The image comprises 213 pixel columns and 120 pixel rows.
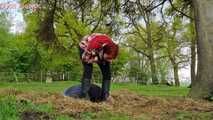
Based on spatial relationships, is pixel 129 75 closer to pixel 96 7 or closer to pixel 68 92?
pixel 96 7

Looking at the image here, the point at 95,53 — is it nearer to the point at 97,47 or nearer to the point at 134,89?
the point at 97,47

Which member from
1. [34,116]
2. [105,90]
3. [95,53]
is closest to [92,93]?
[105,90]

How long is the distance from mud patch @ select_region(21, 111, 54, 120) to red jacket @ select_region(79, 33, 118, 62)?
8.02 feet

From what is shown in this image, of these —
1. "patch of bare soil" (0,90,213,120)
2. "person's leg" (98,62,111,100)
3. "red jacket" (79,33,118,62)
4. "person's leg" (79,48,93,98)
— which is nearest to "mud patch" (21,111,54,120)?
"patch of bare soil" (0,90,213,120)

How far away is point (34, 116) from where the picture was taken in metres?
7.25

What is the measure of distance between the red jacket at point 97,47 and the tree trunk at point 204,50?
2777 millimetres

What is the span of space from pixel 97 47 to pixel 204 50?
3.25 metres

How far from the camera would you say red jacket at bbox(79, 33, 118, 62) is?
955 centimetres

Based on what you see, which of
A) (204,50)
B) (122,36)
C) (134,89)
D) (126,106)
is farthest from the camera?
(122,36)

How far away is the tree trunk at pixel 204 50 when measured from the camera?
11586 millimetres

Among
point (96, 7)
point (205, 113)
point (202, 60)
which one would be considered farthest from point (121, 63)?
point (205, 113)

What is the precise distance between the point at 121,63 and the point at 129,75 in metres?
2.46

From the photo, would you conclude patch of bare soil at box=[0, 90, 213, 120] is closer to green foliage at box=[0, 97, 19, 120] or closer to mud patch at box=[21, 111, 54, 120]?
mud patch at box=[21, 111, 54, 120]

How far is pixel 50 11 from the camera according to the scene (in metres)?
16.1
